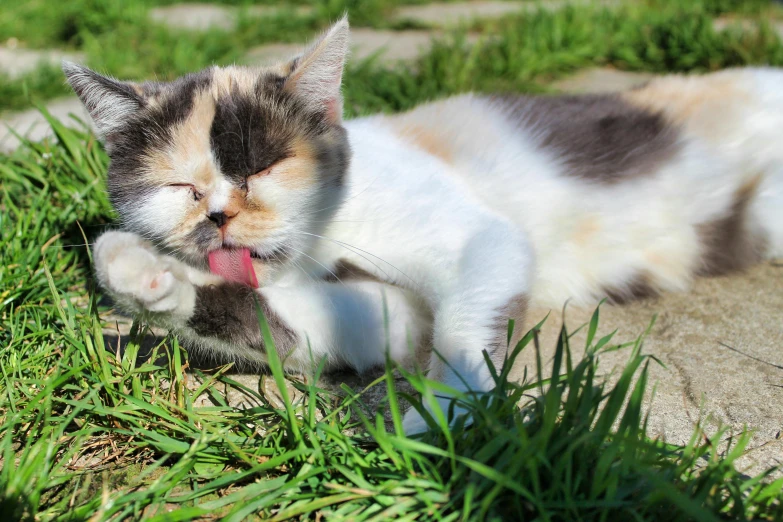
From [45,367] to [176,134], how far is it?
62 cm

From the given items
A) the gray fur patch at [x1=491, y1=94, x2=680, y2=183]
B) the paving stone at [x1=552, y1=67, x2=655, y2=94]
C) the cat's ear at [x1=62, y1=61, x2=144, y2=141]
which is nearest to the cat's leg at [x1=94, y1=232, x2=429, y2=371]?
the cat's ear at [x1=62, y1=61, x2=144, y2=141]

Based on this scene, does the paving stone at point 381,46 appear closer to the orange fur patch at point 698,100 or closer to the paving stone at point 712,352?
the orange fur patch at point 698,100

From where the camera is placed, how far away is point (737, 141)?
219cm

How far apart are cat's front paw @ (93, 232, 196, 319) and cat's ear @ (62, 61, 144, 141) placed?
0.32m

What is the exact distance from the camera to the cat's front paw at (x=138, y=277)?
1359 millimetres

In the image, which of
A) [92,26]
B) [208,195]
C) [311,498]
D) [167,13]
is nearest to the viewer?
[311,498]

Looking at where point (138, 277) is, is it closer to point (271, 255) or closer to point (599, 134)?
point (271, 255)

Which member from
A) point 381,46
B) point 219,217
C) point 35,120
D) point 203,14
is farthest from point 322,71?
point 203,14

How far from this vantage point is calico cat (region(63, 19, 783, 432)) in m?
1.47

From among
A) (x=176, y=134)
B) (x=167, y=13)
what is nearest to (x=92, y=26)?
(x=167, y=13)

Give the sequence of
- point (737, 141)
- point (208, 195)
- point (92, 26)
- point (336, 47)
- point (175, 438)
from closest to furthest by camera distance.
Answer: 1. point (175, 438)
2. point (208, 195)
3. point (336, 47)
4. point (737, 141)
5. point (92, 26)

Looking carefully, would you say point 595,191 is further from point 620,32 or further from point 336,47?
point 620,32

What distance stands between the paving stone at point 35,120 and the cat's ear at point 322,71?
1.65m

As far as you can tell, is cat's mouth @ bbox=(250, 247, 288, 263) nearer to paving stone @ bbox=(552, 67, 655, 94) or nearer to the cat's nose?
the cat's nose
